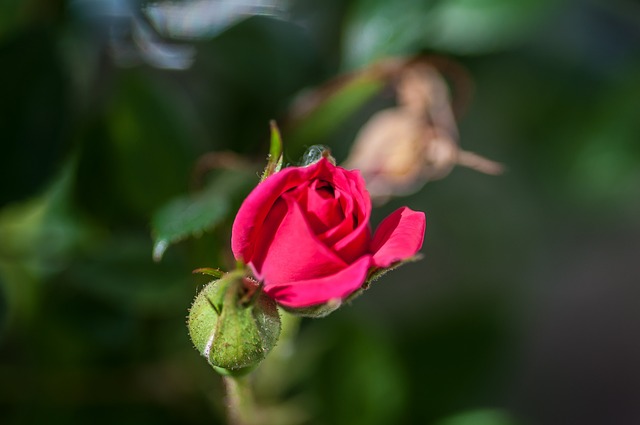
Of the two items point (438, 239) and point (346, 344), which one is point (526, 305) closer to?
point (438, 239)

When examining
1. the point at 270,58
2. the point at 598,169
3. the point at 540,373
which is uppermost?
the point at 270,58

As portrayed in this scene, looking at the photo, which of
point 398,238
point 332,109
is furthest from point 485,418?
point 398,238

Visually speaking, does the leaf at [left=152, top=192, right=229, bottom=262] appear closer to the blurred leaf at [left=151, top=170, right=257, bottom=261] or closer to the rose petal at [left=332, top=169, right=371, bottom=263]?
the blurred leaf at [left=151, top=170, right=257, bottom=261]

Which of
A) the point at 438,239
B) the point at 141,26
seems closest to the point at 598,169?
the point at 438,239

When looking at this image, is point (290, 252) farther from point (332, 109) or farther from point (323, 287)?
point (332, 109)

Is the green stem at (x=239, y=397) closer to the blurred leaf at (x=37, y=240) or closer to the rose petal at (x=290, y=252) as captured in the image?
the rose petal at (x=290, y=252)

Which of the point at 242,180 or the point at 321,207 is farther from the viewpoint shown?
the point at 242,180

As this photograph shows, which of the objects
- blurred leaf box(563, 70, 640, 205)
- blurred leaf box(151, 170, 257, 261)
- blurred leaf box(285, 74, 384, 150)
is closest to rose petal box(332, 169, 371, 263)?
blurred leaf box(151, 170, 257, 261)
